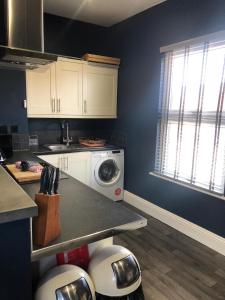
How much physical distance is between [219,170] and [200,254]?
0.89 m

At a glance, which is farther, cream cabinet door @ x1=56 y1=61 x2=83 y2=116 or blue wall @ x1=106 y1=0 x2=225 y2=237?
cream cabinet door @ x1=56 y1=61 x2=83 y2=116

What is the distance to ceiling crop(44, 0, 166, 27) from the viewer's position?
296cm

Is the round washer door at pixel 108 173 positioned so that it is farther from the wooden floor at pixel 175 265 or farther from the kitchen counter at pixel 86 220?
the kitchen counter at pixel 86 220

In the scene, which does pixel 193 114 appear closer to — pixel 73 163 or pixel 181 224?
pixel 181 224

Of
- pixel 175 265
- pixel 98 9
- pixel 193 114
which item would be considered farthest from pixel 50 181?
pixel 98 9

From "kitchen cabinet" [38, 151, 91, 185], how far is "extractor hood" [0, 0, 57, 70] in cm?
159

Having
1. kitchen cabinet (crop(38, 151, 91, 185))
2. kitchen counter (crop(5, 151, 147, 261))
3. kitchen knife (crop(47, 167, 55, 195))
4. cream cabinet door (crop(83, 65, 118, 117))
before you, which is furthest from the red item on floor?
cream cabinet door (crop(83, 65, 118, 117))

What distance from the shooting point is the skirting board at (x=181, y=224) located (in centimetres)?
250

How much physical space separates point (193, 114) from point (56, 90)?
6.17 feet

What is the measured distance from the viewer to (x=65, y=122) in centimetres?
383

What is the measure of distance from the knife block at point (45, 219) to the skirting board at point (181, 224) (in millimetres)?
2048

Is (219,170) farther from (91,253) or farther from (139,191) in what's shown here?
(91,253)

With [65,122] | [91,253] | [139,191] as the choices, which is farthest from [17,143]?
[91,253]

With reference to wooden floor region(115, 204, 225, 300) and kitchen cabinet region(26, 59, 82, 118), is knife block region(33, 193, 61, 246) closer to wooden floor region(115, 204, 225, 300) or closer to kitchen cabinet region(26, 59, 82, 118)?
wooden floor region(115, 204, 225, 300)
